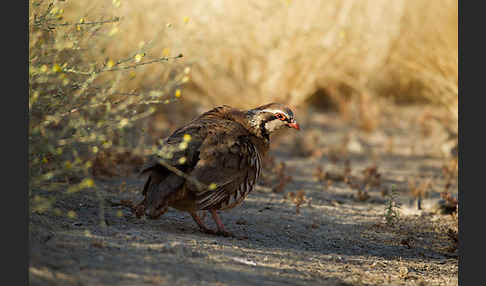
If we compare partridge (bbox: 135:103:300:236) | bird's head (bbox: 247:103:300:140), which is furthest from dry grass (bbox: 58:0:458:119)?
partridge (bbox: 135:103:300:236)

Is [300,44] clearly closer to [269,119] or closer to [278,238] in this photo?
[269,119]

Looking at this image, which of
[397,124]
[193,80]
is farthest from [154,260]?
[397,124]

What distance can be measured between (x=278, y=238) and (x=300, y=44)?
5.21m

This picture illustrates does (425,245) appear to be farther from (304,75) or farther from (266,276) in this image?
(304,75)

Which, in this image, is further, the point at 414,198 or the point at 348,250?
the point at 414,198

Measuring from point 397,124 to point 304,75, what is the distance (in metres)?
2.73

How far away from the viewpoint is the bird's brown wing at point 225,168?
15.2 ft

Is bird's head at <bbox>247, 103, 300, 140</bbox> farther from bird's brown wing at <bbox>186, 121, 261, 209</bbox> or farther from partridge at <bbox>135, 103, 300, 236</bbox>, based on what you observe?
bird's brown wing at <bbox>186, 121, 261, 209</bbox>

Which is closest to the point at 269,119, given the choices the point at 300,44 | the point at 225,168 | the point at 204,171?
the point at 225,168

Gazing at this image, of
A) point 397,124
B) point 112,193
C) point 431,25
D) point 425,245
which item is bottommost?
point 425,245

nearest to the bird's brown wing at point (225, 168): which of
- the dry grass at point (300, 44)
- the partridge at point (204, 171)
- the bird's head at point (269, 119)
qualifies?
the partridge at point (204, 171)

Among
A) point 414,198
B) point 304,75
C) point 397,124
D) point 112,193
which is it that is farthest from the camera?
point 397,124

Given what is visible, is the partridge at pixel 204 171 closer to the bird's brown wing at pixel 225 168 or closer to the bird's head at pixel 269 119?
the bird's brown wing at pixel 225 168

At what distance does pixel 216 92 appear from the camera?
10.3 metres
